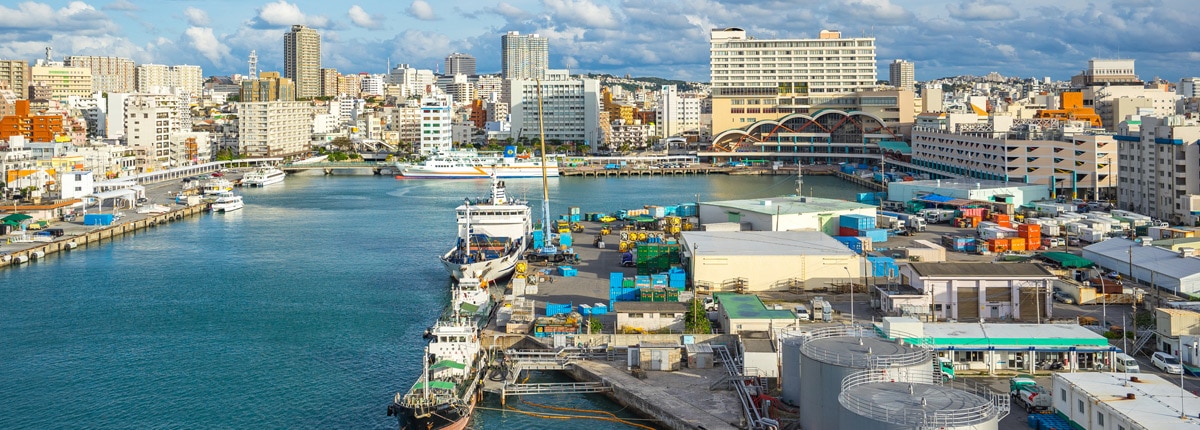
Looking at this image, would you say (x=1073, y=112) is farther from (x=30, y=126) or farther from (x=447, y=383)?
(x=30, y=126)

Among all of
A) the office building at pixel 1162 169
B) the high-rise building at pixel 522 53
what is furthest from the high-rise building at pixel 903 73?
the office building at pixel 1162 169

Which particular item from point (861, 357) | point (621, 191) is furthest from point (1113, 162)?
point (861, 357)

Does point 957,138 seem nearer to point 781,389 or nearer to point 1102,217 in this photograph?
point 1102,217

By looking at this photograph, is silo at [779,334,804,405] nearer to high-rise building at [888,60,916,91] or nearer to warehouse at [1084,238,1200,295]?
warehouse at [1084,238,1200,295]

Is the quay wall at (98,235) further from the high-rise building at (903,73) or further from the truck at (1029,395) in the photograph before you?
the high-rise building at (903,73)

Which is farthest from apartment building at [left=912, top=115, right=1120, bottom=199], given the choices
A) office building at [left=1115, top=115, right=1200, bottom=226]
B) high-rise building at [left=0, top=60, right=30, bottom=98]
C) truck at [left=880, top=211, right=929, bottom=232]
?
high-rise building at [left=0, top=60, right=30, bottom=98]
